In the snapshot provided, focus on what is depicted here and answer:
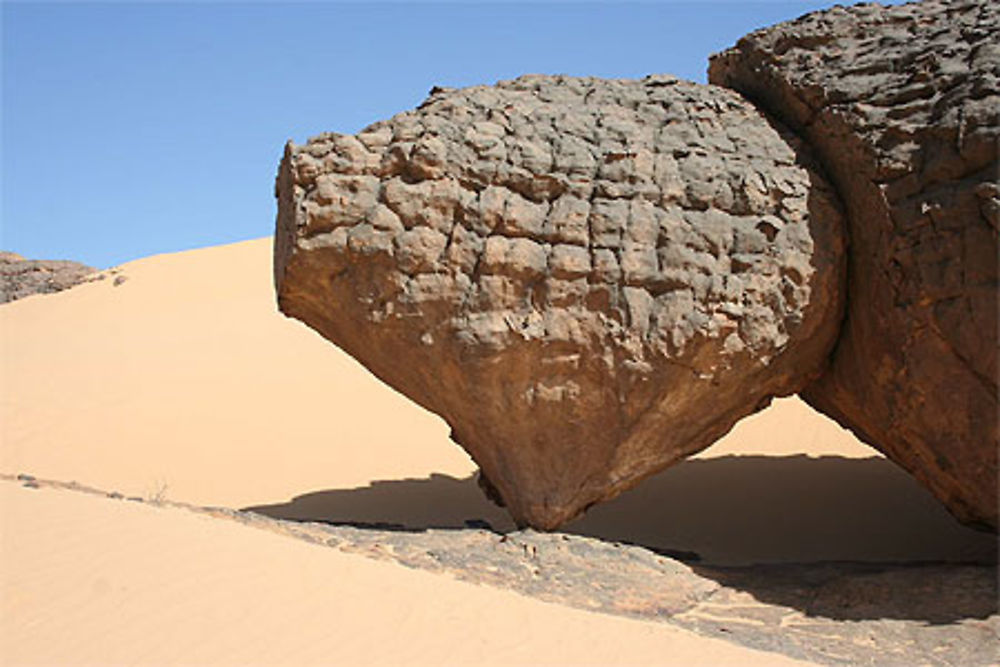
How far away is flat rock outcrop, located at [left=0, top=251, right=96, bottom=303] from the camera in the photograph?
2481 centimetres

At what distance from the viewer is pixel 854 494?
9.66m

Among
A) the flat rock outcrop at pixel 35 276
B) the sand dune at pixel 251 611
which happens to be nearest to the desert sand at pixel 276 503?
the sand dune at pixel 251 611

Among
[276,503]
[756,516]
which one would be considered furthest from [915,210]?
[276,503]

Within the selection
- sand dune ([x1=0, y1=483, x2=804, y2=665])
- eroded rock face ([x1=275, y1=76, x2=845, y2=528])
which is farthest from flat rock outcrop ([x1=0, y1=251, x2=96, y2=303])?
sand dune ([x1=0, y1=483, x2=804, y2=665])

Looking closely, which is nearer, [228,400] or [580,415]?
[580,415]

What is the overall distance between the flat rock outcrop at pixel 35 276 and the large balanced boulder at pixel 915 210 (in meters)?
23.0

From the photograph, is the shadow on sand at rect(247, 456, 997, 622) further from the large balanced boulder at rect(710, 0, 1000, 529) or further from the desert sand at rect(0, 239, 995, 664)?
the large balanced boulder at rect(710, 0, 1000, 529)

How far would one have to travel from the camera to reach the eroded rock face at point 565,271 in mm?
6461

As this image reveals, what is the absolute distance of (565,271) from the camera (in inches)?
254

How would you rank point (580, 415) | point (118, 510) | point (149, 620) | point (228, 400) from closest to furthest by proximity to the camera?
1. point (149, 620)
2. point (118, 510)
3. point (580, 415)
4. point (228, 400)

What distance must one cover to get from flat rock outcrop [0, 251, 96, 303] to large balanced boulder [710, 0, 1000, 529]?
23039 millimetres

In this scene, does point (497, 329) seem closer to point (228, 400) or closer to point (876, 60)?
point (876, 60)

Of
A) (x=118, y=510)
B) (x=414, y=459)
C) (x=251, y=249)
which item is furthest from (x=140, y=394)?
(x=251, y=249)

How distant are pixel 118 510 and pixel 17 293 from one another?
22.1 m
